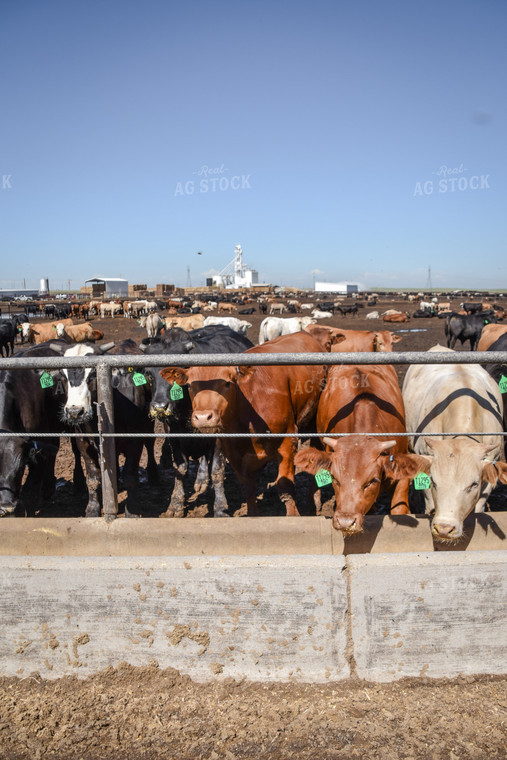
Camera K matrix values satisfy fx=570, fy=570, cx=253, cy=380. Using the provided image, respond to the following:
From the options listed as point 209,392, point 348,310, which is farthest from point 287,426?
point 348,310

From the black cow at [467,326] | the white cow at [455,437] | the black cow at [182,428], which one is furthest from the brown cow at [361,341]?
the black cow at [467,326]

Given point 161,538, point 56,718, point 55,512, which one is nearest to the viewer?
point 56,718

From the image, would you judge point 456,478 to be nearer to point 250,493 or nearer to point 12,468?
point 250,493

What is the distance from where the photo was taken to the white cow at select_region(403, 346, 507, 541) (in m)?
3.23

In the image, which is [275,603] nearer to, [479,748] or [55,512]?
[479,748]

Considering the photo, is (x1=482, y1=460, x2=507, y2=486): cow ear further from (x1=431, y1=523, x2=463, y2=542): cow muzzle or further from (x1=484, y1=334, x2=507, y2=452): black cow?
(x1=484, y1=334, x2=507, y2=452): black cow

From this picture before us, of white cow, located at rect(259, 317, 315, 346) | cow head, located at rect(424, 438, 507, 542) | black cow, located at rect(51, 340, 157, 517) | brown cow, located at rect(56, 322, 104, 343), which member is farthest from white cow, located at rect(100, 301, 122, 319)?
cow head, located at rect(424, 438, 507, 542)

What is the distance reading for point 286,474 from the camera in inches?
197

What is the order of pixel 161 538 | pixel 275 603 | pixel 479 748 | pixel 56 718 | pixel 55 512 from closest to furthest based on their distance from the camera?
1. pixel 479 748
2. pixel 56 718
3. pixel 275 603
4. pixel 161 538
5. pixel 55 512

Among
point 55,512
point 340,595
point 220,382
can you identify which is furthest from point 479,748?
point 55,512

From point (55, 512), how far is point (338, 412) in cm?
322

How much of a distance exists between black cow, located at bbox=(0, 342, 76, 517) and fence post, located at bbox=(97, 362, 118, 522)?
1.67 metres

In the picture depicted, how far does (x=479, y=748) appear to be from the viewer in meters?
2.50

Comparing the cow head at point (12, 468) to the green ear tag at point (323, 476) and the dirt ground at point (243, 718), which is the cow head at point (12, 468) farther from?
the green ear tag at point (323, 476)
